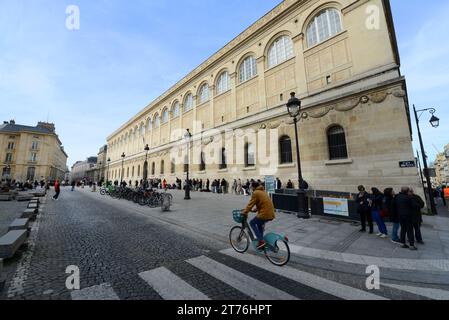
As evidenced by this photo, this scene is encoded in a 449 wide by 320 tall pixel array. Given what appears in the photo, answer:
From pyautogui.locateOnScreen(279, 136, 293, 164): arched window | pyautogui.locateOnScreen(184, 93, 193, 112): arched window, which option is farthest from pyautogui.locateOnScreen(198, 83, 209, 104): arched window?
pyautogui.locateOnScreen(279, 136, 293, 164): arched window

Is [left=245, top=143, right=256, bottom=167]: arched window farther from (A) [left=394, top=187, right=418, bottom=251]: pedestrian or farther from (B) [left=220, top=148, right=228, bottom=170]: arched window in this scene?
(A) [left=394, top=187, right=418, bottom=251]: pedestrian

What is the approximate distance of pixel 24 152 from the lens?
196ft

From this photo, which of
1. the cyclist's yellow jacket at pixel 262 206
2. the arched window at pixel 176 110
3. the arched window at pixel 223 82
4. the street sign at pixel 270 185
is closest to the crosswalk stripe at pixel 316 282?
the cyclist's yellow jacket at pixel 262 206

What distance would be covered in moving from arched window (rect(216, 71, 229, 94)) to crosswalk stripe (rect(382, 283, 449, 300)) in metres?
23.6

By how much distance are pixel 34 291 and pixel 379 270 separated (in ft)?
20.6

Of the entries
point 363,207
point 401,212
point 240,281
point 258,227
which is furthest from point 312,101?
point 240,281

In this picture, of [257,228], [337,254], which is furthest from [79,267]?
[337,254]

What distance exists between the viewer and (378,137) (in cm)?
1216

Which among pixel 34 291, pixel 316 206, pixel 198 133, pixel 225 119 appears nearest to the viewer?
pixel 34 291

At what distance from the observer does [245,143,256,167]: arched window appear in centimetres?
1953

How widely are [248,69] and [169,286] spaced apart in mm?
22761
